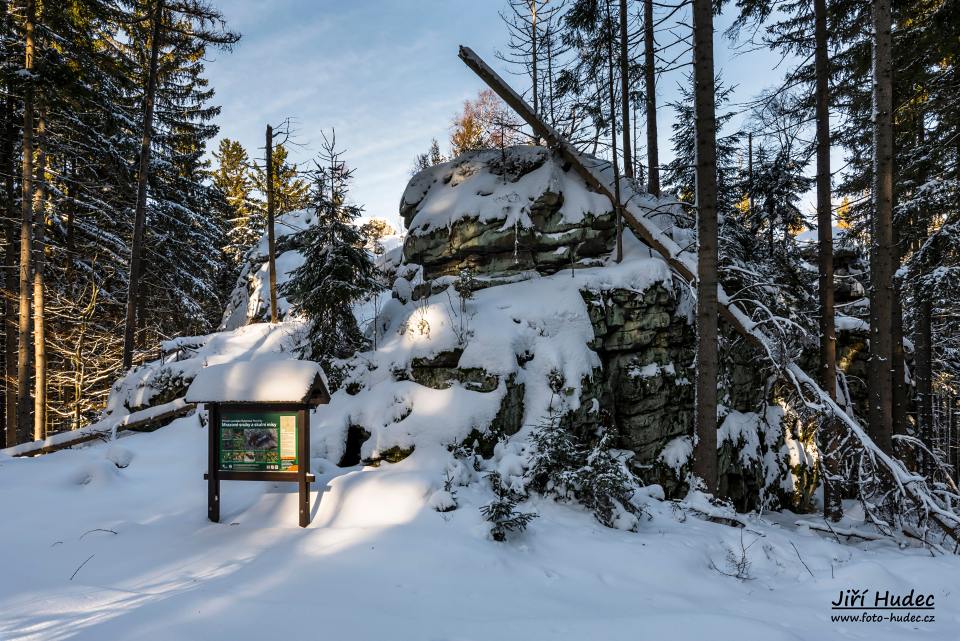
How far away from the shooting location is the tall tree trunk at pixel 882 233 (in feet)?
25.2

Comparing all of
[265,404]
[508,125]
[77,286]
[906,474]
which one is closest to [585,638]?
[265,404]

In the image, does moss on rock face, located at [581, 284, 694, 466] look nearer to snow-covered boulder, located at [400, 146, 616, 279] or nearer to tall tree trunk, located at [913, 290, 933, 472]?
snow-covered boulder, located at [400, 146, 616, 279]

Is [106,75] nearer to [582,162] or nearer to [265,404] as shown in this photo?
[265,404]

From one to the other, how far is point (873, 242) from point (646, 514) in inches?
266

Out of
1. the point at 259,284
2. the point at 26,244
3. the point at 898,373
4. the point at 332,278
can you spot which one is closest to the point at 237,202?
the point at 259,284

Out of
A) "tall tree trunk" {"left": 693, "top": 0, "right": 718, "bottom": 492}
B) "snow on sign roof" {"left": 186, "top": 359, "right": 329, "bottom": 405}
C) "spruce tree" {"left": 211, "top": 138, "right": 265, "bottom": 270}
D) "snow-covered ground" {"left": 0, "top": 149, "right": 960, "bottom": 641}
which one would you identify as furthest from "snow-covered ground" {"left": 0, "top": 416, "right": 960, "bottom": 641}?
"spruce tree" {"left": 211, "top": 138, "right": 265, "bottom": 270}

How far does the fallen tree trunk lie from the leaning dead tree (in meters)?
10.8

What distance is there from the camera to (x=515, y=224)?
431 inches

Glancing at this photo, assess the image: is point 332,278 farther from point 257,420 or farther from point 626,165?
point 626,165

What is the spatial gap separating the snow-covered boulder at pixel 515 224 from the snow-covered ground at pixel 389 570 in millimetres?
6287

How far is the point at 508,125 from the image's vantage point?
11.0 meters

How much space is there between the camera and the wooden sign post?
5730 millimetres

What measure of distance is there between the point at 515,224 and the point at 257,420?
24.8 ft

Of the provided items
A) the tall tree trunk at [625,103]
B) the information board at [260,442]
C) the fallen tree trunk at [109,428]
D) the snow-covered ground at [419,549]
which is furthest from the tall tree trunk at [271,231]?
the tall tree trunk at [625,103]
